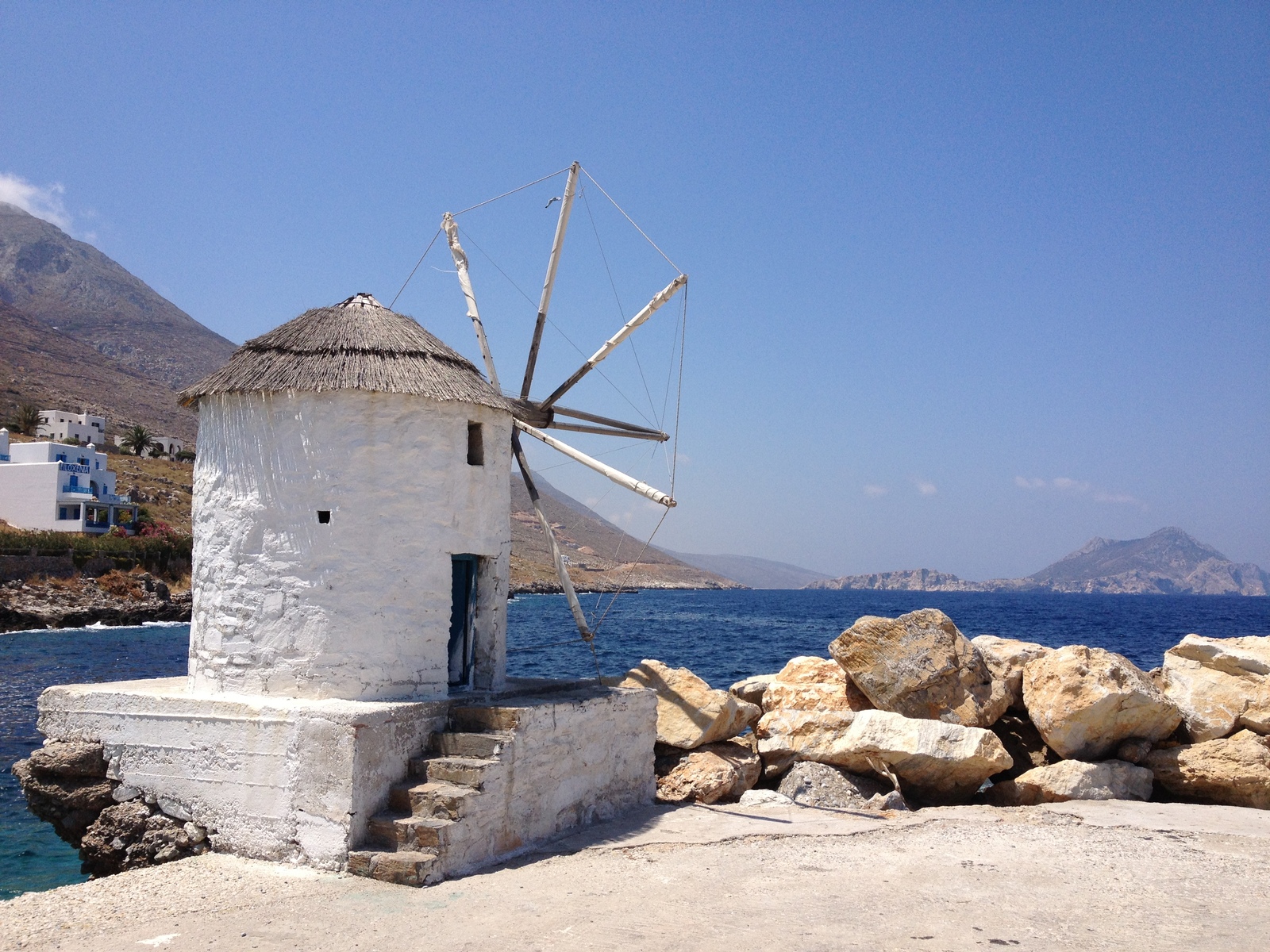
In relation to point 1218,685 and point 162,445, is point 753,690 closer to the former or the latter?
point 1218,685

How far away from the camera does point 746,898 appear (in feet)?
22.4

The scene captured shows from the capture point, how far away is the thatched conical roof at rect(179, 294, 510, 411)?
330 inches

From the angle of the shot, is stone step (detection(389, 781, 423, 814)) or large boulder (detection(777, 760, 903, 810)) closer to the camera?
stone step (detection(389, 781, 423, 814))

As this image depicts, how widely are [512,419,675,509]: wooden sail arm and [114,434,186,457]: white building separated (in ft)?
241

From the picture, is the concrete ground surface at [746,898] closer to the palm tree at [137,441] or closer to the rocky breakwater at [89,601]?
the rocky breakwater at [89,601]

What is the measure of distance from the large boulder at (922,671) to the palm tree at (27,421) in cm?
7223

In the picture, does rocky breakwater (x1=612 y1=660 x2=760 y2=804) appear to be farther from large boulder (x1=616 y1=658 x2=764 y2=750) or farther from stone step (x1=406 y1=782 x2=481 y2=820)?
stone step (x1=406 y1=782 x2=481 y2=820)

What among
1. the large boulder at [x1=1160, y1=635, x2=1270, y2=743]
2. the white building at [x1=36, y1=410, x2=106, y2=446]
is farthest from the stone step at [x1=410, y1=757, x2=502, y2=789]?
the white building at [x1=36, y1=410, x2=106, y2=446]

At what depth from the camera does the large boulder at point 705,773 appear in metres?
10.8

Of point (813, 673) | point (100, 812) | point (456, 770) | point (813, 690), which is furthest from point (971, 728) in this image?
point (100, 812)

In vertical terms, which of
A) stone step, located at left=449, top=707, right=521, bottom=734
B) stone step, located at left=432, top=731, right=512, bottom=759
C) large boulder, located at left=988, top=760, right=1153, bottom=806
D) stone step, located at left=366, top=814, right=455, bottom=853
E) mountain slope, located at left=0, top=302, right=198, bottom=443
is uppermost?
mountain slope, located at left=0, top=302, right=198, bottom=443

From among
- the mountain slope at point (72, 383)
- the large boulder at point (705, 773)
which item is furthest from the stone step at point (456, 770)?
the mountain slope at point (72, 383)

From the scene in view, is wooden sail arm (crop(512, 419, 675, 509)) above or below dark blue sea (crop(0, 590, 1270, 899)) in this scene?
above

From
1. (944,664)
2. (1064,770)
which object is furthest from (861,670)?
(1064,770)
